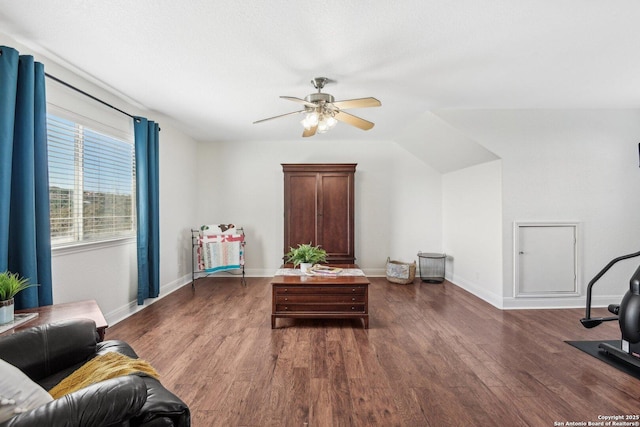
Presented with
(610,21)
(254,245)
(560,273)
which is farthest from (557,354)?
(254,245)

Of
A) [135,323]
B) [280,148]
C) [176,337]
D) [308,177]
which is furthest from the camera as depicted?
[280,148]

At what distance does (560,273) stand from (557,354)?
1666mm

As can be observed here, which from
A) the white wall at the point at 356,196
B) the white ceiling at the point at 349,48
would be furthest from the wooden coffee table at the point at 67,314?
the white wall at the point at 356,196

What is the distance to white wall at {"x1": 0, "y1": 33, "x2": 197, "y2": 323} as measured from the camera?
9.14 ft

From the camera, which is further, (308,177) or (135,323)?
(308,177)

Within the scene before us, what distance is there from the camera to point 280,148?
18.8ft

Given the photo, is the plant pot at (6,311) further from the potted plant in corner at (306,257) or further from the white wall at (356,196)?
the white wall at (356,196)

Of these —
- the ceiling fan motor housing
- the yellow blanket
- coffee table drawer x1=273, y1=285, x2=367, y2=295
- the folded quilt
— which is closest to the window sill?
the folded quilt

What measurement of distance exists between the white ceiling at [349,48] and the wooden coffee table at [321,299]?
6.73ft

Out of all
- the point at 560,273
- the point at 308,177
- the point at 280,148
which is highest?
the point at 280,148

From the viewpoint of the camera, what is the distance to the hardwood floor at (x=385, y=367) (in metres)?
1.90

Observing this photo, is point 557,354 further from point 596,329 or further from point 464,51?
point 464,51

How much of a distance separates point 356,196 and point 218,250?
259cm

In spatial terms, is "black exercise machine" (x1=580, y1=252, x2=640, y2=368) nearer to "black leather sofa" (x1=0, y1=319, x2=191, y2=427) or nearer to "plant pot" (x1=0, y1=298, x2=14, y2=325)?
"black leather sofa" (x1=0, y1=319, x2=191, y2=427)
